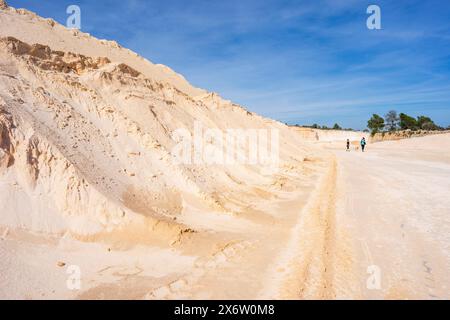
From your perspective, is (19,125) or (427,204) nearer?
(19,125)

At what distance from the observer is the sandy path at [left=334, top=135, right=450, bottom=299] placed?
5016mm

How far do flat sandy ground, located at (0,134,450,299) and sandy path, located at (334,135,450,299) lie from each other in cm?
2

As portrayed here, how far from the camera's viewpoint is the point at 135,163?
9.01 m

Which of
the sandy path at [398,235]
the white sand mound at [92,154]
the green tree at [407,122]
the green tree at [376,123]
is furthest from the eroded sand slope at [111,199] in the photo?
the green tree at [407,122]

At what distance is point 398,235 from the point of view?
7.29 meters

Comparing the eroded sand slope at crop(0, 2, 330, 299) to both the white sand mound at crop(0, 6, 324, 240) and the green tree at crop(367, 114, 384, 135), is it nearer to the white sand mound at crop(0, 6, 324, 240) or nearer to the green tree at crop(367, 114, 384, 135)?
the white sand mound at crop(0, 6, 324, 240)

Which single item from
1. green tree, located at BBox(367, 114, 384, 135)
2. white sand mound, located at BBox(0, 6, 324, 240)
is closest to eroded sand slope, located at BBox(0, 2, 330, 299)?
white sand mound, located at BBox(0, 6, 324, 240)

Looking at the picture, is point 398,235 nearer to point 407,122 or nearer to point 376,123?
point 376,123

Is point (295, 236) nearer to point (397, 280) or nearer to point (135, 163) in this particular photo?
point (397, 280)

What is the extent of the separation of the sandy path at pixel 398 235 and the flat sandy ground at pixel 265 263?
2cm

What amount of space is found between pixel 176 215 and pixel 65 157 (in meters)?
2.68

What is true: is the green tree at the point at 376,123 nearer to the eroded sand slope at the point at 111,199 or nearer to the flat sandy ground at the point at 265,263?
the eroded sand slope at the point at 111,199

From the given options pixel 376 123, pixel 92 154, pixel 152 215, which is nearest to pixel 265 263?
pixel 152 215
